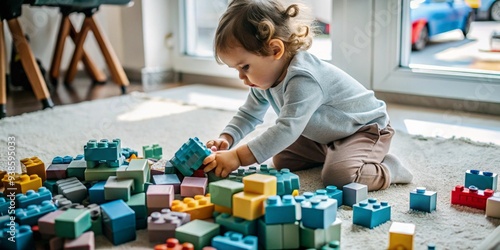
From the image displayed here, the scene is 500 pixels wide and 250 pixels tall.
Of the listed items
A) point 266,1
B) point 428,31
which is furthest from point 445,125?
point 266,1

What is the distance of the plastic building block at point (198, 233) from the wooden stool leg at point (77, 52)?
5.07 ft

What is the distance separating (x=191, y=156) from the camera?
1015 millimetres

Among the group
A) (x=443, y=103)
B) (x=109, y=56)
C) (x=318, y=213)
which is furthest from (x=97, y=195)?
(x=109, y=56)

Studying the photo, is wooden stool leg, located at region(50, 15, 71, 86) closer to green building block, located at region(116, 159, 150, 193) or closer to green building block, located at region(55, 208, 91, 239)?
green building block, located at region(116, 159, 150, 193)

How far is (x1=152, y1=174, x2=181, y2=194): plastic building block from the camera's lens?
0.99 meters

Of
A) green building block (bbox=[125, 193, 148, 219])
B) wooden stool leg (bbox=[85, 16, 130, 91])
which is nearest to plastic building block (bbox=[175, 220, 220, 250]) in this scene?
green building block (bbox=[125, 193, 148, 219])

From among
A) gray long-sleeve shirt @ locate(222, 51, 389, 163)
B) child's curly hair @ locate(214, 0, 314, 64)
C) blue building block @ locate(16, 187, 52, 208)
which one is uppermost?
child's curly hair @ locate(214, 0, 314, 64)

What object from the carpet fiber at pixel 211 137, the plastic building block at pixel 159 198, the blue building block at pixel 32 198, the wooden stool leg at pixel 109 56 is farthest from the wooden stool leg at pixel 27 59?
the plastic building block at pixel 159 198

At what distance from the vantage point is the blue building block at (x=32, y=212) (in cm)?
84

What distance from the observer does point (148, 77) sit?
237cm

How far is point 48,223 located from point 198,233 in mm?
214

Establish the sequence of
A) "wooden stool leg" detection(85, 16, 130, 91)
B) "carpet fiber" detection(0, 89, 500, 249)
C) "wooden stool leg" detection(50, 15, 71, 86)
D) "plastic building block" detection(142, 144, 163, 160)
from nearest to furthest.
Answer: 1. "carpet fiber" detection(0, 89, 500, 249)
2. "plastic building block" detection(142, 144, 163, 160)
3. "wooden stool leg" detection(85, 16, 130, 91)
4. "wooden stool leg" detection(50, 15, 71, 86)

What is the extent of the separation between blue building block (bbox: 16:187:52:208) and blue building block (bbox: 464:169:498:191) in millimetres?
744

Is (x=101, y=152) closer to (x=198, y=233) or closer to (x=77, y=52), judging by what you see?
(x=198, y=233)
